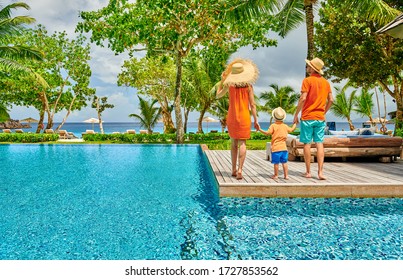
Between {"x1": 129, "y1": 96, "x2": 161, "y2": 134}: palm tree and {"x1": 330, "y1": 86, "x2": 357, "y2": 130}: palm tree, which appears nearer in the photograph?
{"x1": 129, "y1": 96, "x2": 161, "y2": 134}: palm tree

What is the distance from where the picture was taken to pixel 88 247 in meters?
3.76

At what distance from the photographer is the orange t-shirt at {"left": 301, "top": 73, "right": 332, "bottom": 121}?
221 inches

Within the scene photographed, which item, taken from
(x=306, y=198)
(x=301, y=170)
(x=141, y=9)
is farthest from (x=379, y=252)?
(x=141, y=9)

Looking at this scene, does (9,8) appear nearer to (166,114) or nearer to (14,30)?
(14,30)

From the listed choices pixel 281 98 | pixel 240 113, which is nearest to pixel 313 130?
pixel 240 113

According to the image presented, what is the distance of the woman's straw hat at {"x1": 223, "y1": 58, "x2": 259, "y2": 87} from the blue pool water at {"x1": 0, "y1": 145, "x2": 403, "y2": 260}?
1.95 m

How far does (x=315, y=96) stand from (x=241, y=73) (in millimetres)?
1303

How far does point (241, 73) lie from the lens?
5.70 m

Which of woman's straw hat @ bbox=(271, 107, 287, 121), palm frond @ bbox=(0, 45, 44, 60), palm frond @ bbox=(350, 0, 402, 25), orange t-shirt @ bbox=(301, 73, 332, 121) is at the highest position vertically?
palm frond @ bbox=(350, 0, 402, 25)

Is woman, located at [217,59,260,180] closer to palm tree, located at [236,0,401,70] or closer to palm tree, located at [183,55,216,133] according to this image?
palm tree, located at [236,0,401,70]

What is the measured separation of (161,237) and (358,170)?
4915 mm

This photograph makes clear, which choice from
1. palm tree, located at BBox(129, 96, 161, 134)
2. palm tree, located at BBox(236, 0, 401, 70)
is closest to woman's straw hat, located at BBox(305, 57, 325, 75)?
palm tree, located at BBox(236, 0, 401, 70)
